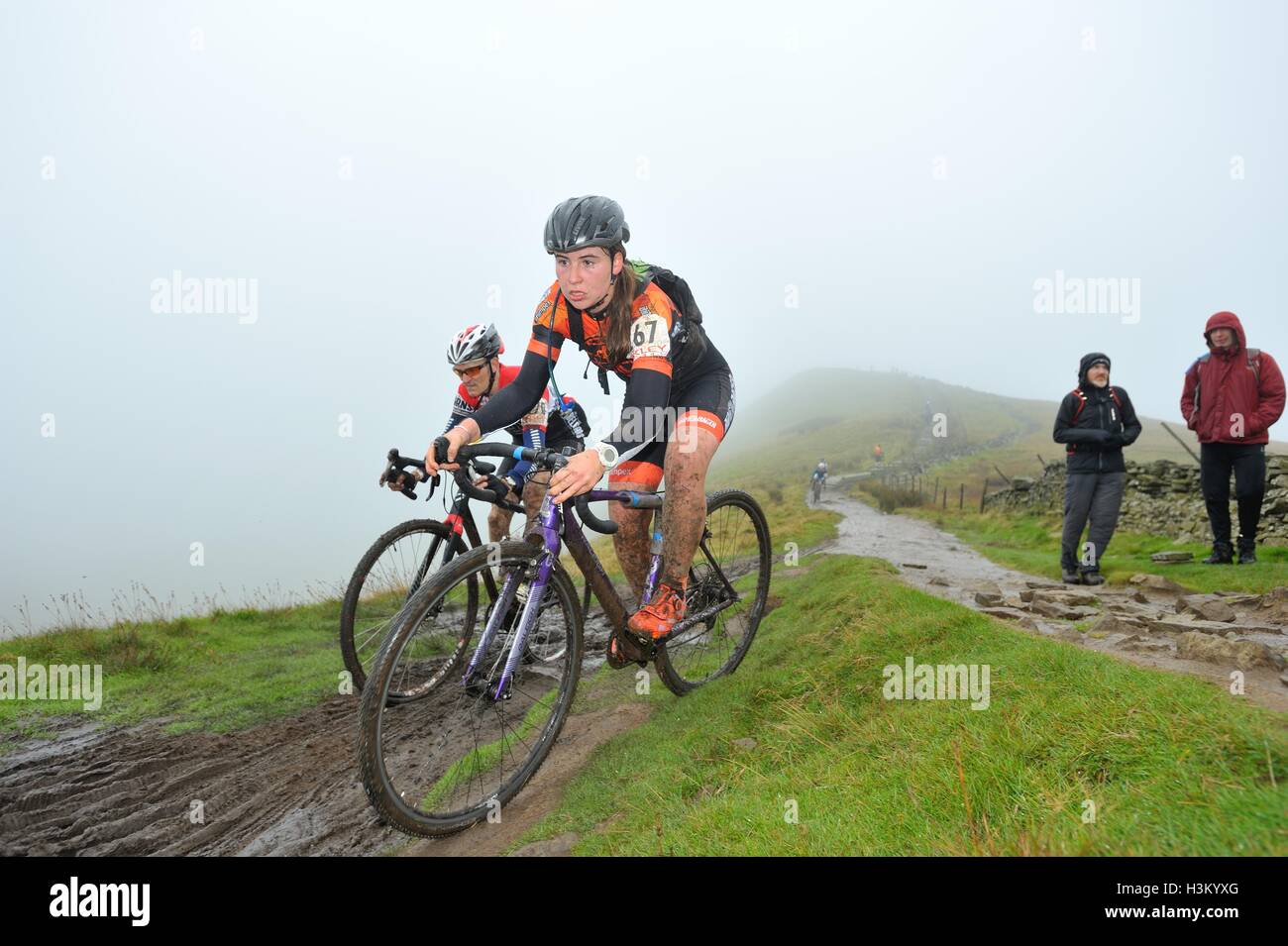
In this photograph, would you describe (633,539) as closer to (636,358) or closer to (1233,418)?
(636,358)

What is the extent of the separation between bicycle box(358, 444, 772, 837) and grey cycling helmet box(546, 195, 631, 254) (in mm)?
1407

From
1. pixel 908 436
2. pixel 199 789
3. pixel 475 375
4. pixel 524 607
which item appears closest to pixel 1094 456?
pixel 475 375

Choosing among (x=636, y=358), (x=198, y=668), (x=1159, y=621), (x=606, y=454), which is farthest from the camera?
(x=198, y=668)

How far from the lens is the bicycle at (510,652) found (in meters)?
3.17

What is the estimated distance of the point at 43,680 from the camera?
7.34 meters

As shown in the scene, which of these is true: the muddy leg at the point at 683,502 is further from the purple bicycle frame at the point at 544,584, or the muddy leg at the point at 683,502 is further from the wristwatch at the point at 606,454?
the wristwatch at the point at 606,454

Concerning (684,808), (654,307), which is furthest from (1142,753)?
(654,307)

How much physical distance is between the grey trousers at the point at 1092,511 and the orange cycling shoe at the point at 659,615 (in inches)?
273

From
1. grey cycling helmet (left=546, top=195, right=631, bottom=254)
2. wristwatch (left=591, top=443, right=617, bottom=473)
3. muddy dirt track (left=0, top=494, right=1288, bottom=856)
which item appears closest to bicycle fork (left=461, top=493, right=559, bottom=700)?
wristwatch (left=591, top=443, right=617, bottom=473)

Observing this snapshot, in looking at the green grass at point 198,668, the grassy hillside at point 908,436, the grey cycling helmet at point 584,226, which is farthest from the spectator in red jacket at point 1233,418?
the grassy hillside at point 908,436

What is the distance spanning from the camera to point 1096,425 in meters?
8.66

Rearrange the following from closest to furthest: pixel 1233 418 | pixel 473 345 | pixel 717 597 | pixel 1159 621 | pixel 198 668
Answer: pixel 1159 621, pixel 717 597, pixel 473 345, pixel 198 668, pixel 1233 418

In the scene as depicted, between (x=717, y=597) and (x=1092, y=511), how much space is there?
6592mm
